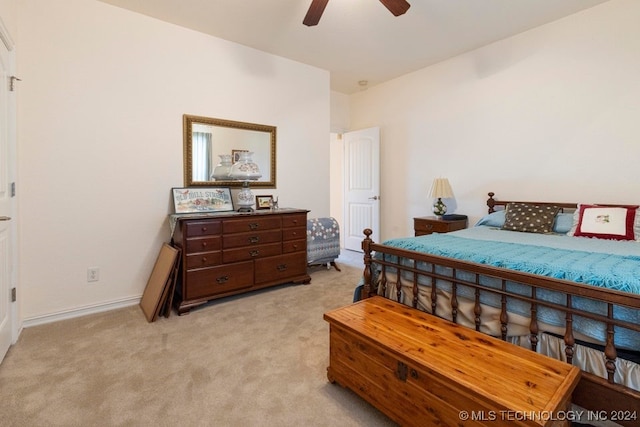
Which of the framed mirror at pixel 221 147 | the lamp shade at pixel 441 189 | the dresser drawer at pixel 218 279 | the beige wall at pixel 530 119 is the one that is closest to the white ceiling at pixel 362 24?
the beige wall at pixel 530 119

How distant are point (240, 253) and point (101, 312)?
4.25 feet

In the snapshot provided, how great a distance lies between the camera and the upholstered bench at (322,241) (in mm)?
3883

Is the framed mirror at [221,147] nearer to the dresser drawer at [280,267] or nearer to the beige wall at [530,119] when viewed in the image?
the dresser drawer at [280,267]

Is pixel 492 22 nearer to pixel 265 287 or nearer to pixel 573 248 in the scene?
pixel 573 248

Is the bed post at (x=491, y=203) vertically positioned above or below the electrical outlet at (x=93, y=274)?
above

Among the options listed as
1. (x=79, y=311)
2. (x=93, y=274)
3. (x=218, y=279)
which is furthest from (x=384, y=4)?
(x=79, y=311)

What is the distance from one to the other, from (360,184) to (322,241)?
5.22 feet

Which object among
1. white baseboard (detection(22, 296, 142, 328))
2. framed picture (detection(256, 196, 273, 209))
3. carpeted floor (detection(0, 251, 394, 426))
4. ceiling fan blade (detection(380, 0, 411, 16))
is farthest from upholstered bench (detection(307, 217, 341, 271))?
ceiling fan blade (detection(380, 0, 411, 16))

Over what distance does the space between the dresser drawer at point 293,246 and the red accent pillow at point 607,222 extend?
2525 mm

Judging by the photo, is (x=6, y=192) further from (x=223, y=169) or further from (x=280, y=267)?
(x=280, y=267)

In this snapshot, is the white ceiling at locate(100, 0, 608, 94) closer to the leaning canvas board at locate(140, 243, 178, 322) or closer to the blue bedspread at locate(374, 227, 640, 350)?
the blue bedspread at locate(374, 227, 640, 350)

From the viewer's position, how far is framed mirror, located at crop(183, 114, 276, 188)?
3.25 meters

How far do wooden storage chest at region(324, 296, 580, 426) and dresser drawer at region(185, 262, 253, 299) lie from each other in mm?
1543

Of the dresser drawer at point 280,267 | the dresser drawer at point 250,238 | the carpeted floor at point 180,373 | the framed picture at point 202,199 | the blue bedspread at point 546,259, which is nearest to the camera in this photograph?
the blue bedspread at point 546,259
